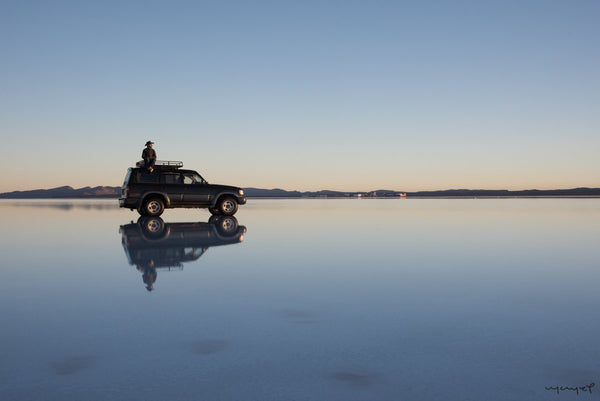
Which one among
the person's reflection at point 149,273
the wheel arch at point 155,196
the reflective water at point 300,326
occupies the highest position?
the wheel arch at point 155,196

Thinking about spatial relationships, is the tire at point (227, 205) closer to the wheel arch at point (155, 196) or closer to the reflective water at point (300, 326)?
the wheel arch at point (155, 196)

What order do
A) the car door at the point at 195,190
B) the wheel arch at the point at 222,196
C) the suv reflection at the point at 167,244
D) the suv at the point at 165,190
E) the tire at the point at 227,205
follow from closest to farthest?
1. the suv reflection at the point at 167,244
2. the suv at the point at 165,190
3. the car door at the point at 195,190
4. the wheel arch at the point at 222,196
5. the tire at the point at 227,205

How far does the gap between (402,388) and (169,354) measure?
1.95 meters

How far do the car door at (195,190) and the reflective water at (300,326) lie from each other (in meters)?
11.3

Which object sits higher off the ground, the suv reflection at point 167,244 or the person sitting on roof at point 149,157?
the person sitting on roof at point 149,157

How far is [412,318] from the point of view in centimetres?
553

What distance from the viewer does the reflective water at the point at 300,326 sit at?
3654 millimetres

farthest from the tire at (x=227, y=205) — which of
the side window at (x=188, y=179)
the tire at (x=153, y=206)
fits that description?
the tire at (x=153, y=206)

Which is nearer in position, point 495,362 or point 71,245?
point 495,362

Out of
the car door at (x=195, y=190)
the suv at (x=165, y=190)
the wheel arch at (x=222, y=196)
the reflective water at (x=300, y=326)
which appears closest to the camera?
the reflective water at (x=300, y=326)

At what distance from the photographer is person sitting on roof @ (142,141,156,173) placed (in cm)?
2142

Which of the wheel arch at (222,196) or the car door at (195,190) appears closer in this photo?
the car door at (195,190)

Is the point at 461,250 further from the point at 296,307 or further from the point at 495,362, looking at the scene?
the point at 495,362

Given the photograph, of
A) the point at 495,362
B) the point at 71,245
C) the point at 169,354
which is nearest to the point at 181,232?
the point at 71,245
